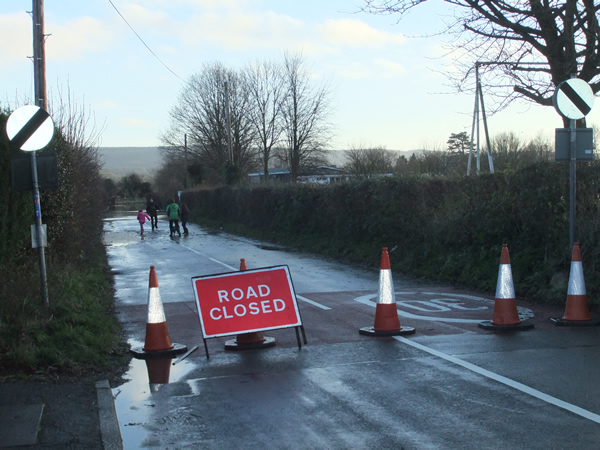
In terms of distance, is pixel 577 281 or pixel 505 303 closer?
pixel 505 303

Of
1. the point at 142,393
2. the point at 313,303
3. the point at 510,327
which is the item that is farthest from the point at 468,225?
the point at 142,393

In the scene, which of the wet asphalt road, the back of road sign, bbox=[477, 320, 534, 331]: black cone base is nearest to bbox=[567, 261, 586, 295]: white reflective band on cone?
the wet asphalt road

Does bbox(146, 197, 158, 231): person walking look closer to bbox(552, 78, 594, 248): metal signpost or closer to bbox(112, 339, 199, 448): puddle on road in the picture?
bbox(552, 78, 594, 248): metal signpost

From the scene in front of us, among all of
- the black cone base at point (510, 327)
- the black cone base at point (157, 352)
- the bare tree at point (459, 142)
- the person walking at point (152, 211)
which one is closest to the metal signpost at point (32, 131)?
the black cone base at point (157, 352)

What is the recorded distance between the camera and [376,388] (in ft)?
21.2

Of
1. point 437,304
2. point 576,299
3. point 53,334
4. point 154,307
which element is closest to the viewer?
point 53,334

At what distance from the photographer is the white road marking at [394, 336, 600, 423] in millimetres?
5541

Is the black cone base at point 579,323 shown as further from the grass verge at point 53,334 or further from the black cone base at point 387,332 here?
the grass verge at point 53,334

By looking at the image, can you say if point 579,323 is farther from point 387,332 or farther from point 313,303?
point 313,303

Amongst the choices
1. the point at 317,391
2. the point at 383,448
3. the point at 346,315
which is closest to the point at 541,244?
the point at 346,315

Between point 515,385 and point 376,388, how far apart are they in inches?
50.1

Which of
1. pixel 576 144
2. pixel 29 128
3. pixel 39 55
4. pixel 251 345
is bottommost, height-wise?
pixel 251 345

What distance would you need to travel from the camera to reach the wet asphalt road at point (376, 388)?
17.1ft

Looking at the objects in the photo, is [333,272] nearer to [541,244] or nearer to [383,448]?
[541,244]
